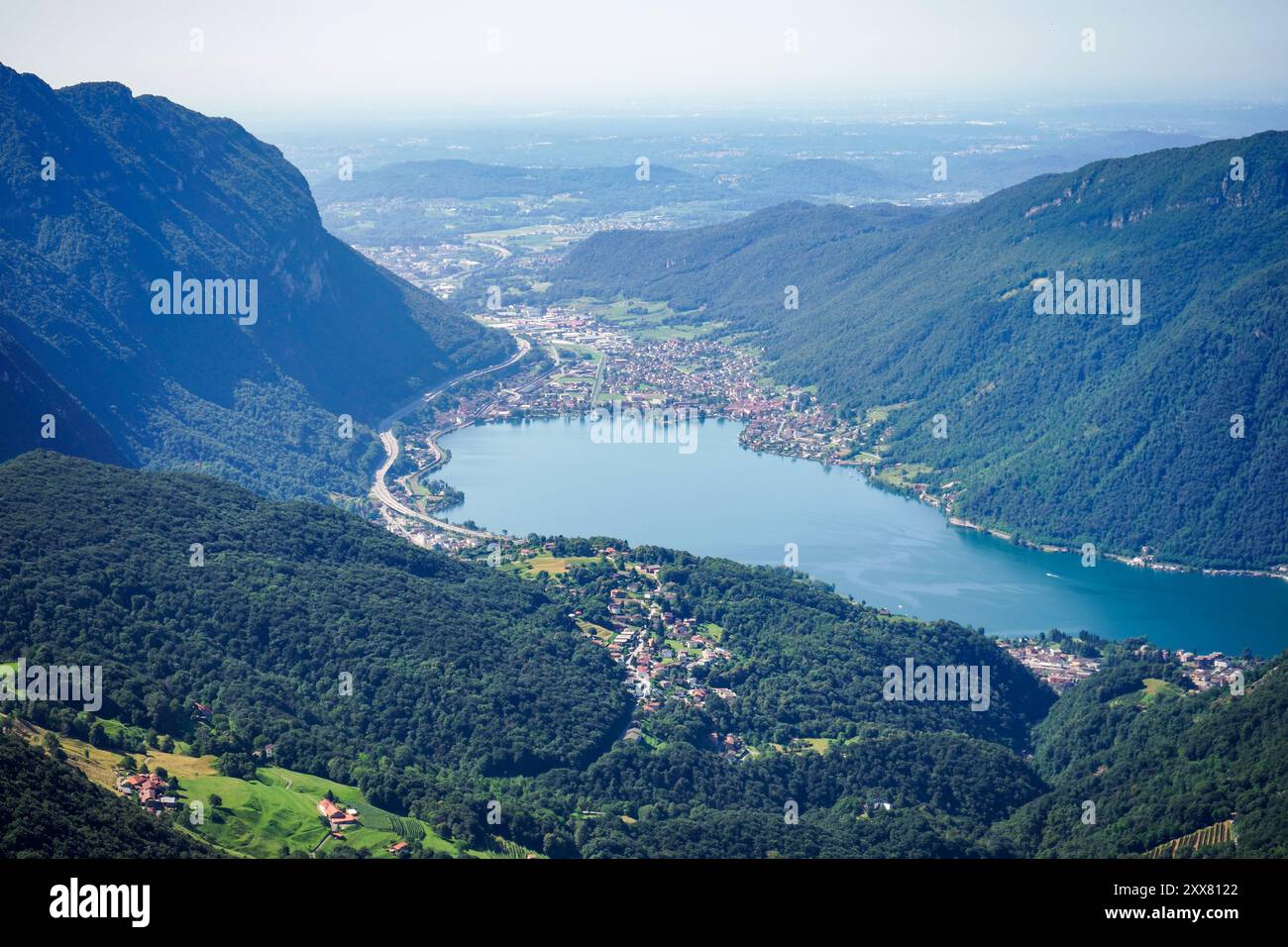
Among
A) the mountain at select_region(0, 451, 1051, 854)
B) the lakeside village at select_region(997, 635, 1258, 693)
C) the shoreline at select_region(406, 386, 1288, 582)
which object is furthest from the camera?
the shoreline at select_region(406, 386, 1288, 582)

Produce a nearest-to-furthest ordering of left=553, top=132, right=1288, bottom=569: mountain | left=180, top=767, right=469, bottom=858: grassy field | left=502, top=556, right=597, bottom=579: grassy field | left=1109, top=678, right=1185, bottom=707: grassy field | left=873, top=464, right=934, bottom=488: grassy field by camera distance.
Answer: left=180, top=767, right=469, bottom=858: grassy field < left=1109, top=678, right=1185, bottom=707: grassy field < left=502, top=556, right=597, bottom=579: grassy field < left=553, top=132, right=1288, bottom=569: mountain < left=873, top=464, right=934, bottom=488: grassy field

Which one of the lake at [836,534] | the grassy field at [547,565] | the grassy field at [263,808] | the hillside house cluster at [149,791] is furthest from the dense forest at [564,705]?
the lake at [836,534]

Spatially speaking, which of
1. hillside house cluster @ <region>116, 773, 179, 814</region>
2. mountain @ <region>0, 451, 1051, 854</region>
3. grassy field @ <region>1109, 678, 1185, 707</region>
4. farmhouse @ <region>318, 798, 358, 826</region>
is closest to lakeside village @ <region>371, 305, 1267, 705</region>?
mountain @ <region>0, 451, 1051, 854</region>

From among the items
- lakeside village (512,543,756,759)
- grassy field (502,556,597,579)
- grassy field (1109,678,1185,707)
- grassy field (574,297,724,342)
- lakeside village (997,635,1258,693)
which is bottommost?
lakeside village (997,635,1258,693)

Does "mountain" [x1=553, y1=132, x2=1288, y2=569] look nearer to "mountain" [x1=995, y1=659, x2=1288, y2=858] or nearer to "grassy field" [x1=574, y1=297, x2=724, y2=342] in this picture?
"grassy field" [x1=574, y1=297, x2=724, y2=342]

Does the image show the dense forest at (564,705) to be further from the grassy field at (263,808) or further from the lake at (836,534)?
the lake at (836,534)

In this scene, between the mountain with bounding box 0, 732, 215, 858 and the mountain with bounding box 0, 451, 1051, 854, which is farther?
the mountain with bounding box 0, 451, 1051, 854

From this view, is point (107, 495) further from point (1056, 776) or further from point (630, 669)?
point (1056, 776)
